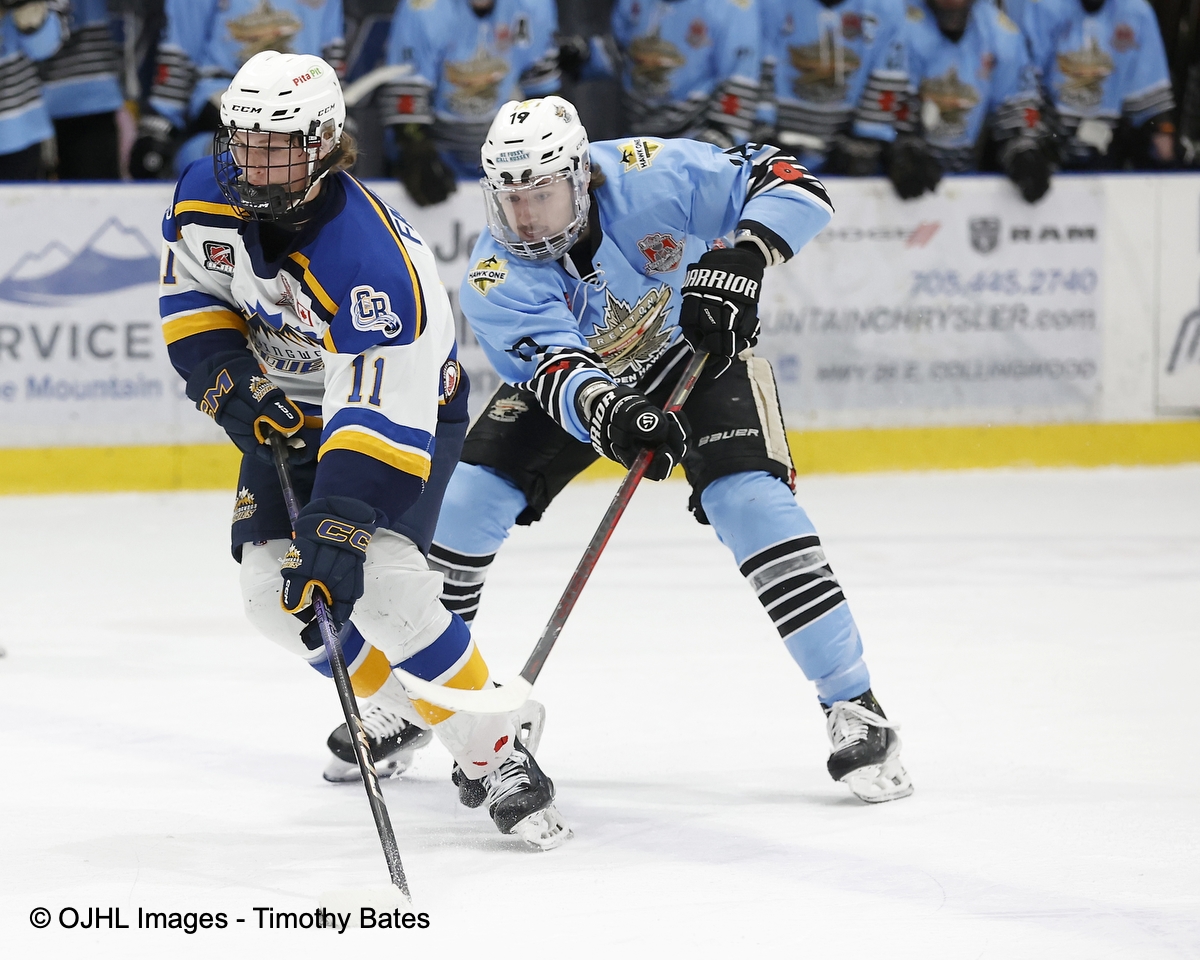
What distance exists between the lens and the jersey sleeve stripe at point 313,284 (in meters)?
2.11

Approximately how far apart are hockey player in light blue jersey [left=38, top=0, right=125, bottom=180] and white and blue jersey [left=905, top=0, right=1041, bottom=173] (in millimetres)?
2879

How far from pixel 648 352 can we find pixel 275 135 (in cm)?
92

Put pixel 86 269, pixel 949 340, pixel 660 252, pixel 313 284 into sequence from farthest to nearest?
1. pixel 949 340
2. pixel 86 269
3. pixel 660 252
4. pixel 313 284

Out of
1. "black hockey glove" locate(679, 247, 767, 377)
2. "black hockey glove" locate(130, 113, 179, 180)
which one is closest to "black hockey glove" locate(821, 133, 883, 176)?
"black hockey glove" locate(130, 113, 179, 180)

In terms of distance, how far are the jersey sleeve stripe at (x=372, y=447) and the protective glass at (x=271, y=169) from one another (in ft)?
1.00

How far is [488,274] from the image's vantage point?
102 inches

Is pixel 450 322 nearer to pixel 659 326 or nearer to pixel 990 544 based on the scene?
pixel 659 326

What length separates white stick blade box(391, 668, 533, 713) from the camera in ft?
7.12

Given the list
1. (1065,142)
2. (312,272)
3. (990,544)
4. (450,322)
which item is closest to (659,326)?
(450,322)

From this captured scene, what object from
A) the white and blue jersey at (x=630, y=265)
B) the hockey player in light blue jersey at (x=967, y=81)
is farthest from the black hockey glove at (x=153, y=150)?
the white and blue jersey at (x=630, y=265)

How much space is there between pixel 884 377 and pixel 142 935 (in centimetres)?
411

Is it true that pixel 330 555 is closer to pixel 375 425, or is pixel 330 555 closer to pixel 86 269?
pixel 375 425

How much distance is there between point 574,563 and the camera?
14.2ft

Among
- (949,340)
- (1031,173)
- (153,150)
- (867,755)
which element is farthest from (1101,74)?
(867,755)
